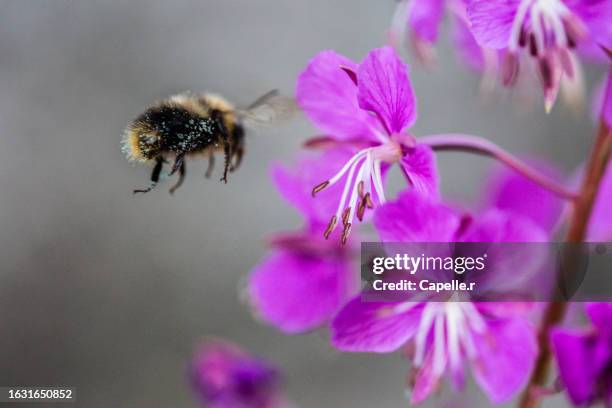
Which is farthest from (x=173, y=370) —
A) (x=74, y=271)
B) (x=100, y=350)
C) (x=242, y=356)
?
(x=242, y=356)

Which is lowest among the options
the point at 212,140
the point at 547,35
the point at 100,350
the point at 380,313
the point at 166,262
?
the point at 100,350

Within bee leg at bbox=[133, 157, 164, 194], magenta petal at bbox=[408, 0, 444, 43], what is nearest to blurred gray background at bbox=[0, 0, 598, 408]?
bee leg at bbox=[133, 157, 164, 194]

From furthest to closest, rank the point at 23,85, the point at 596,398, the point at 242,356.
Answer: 1. the point at 23,85
2. the point at 242,356
3. the point at 596,398

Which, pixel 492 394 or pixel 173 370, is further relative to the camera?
pixel 173 370

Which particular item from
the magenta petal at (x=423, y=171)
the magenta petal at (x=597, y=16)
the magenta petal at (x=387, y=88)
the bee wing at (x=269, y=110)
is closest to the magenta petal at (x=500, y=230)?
the magenta petal at (x=423, y=171)

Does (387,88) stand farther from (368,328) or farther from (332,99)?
(368,328)

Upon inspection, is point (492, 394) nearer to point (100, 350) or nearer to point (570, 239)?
point (570, 239)

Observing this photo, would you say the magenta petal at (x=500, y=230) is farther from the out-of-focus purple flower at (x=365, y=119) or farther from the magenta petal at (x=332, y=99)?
the magenta petal at (x=332, y=99)

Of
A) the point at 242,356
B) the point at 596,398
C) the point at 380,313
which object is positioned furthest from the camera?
the point at 242,356
